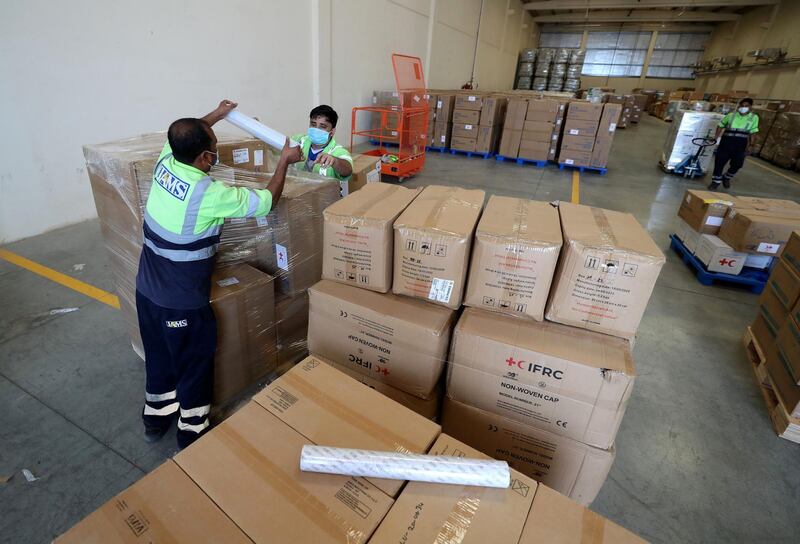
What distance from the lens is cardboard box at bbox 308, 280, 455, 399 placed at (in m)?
1.60

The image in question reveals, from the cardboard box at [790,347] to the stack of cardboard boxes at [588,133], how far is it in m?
6.67

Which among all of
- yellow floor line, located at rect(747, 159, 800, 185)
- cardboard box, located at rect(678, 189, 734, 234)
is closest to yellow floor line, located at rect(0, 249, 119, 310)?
cardboard box, located at rect(678, 189, 734, 234)

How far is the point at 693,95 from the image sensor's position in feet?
59.3

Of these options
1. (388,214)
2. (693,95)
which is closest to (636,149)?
(693,95)

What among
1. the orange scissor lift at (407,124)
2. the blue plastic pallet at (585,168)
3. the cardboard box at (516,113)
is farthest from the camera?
the blue plastic pallet at (585,168)

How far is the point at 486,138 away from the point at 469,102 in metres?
0.90

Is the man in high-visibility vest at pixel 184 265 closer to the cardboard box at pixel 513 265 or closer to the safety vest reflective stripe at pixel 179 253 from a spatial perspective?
the safety vest reflective stripe at pixel 179 253

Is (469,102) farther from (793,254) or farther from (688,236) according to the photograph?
(793,254)

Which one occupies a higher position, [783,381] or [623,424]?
[783,381]

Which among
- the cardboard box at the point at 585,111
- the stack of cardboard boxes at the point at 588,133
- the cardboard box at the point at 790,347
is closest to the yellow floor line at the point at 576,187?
the stack of cardboard boxes at the point at 588,133

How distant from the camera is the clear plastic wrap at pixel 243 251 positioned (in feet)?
6.65

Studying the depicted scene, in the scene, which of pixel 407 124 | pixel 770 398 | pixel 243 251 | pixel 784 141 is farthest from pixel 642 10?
pixel 243 251

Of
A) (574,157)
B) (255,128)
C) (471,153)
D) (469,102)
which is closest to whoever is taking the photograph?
(255,128)

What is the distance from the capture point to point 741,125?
23.7 feet
